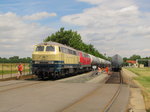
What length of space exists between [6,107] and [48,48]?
14.5 metres

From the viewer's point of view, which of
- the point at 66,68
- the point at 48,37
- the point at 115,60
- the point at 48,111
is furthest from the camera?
the point at 48,37

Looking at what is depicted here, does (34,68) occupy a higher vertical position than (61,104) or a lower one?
higher

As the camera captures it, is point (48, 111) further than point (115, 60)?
No

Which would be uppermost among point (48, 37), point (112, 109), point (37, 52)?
point (48, 37)

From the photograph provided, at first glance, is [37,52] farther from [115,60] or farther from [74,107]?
[115,60]

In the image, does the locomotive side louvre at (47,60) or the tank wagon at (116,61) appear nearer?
the locomotive side louvre at (47,60)

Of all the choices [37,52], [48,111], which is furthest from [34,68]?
[48,111]

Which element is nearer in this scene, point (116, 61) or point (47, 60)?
point (47, 60)

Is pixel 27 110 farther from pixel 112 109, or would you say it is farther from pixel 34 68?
pixel 34 68

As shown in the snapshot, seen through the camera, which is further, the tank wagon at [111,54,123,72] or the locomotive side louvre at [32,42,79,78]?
the tank wagon at [111,54,123,72]

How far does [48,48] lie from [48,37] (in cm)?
4637

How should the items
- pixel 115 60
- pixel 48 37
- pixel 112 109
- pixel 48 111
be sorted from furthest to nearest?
pixel 48 37 < pixel 115 60 < pixel 112 109 < pixel 48 111

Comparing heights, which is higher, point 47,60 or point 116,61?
point 116,61

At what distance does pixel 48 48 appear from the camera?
23750 mm
